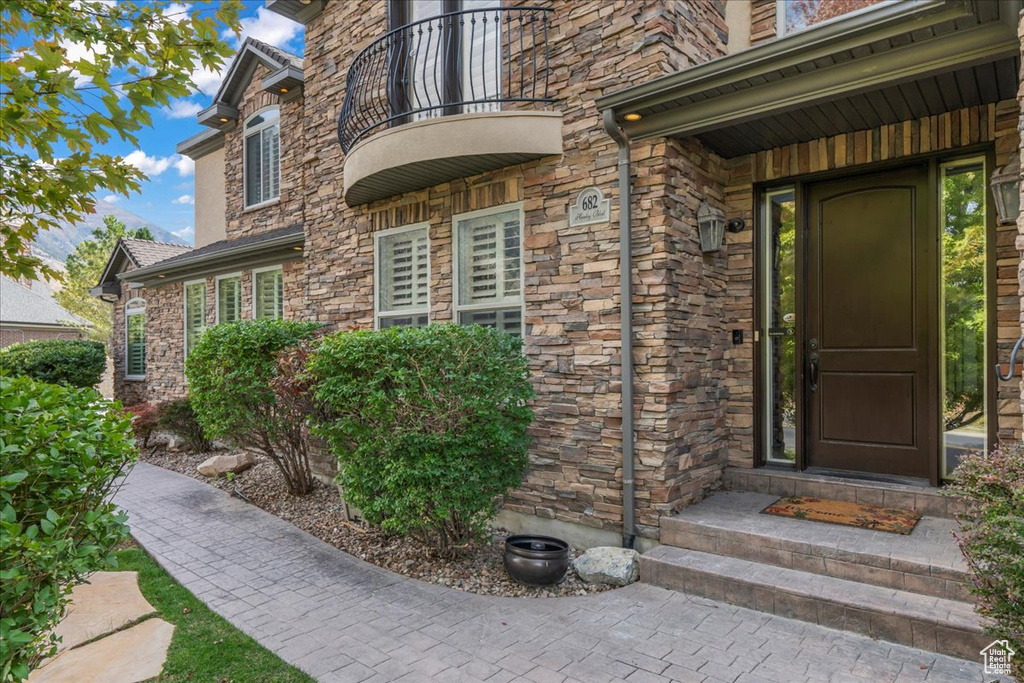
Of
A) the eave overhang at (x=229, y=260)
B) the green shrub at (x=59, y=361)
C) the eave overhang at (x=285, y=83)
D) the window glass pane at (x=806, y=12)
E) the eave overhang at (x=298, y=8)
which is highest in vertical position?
the eave overhang at (x=298, y=8)

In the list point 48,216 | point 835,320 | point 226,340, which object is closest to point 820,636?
point 835,320

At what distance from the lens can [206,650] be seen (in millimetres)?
3182

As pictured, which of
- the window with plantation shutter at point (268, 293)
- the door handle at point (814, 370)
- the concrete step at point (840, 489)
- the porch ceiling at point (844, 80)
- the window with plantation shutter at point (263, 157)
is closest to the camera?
the porch ceiling at point (844, 80)

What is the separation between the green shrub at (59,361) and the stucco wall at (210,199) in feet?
11.0

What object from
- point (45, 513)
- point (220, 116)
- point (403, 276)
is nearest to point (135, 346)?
point (220, 116)

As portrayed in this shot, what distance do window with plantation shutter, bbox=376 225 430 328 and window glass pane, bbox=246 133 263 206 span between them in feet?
17.1

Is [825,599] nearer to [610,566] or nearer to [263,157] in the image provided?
[610,566]

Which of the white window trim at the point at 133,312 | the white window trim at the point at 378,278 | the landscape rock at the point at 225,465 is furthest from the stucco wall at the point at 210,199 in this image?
the white window trim at the point at 378,278

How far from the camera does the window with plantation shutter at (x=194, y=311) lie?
1073 centimetres

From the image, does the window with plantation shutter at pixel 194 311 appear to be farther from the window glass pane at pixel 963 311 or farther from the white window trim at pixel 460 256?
the window glass pane at pixel 963 311

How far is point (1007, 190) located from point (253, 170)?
1041cm

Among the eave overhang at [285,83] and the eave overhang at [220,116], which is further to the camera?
the eave overhang at [220,116]

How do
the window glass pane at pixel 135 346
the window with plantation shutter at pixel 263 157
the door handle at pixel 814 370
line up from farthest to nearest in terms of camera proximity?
the window glass pane at pixel 135 346
the window with plantation shutter at pixel 263 157
the door handle at pixel 814 370

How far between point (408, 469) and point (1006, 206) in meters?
4.15
